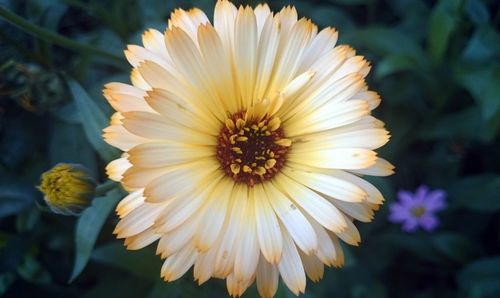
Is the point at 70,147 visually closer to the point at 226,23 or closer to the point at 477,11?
the point at 226,23

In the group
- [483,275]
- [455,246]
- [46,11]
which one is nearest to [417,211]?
[455,246]

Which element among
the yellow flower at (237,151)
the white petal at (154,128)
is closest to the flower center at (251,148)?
the yellow flower at (237,151)

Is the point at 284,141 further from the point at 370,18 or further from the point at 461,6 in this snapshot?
the point at 370,18

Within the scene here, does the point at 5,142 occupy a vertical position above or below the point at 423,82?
below

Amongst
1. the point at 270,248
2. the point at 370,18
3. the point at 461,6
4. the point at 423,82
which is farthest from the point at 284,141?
the point at 370,18

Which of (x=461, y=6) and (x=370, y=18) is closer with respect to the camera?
(x=461, y=6)

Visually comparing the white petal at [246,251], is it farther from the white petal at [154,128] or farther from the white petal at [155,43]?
the white petal at [155,43]
